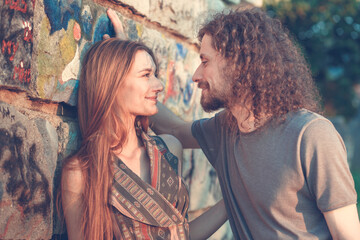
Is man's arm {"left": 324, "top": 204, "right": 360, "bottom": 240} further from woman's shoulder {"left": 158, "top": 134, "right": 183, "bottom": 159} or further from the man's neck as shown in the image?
woman's shoulder {"left": 158, "top": 134, "right": 183, "bottom": 159}

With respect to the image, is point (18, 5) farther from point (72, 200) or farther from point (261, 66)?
point (261, 66)

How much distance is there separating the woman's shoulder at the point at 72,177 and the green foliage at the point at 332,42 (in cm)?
941

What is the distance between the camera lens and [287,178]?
2041 millimetres

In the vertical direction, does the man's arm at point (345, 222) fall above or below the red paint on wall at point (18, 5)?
below

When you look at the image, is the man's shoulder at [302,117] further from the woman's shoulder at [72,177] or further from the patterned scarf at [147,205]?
the woman's shoulder at [72,177]

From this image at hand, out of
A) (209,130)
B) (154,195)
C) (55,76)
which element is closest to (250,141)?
(209,130)

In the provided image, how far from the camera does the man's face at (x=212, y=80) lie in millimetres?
2359

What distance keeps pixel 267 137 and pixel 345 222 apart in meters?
0.52

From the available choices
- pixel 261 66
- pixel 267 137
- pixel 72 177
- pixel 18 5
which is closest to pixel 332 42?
pixel 261 66

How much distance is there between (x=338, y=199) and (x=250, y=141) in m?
0.52

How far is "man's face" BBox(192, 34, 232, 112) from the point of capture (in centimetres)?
236

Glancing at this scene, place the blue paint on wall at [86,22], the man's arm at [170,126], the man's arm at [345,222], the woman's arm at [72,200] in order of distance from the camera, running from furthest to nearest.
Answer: the man's arm at [170,126], the blue paint on wall at [86,22], the woman's arm at [72,200], the man's arm at [345,222]

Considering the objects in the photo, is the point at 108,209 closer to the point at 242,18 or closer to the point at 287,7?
the point at 242,18

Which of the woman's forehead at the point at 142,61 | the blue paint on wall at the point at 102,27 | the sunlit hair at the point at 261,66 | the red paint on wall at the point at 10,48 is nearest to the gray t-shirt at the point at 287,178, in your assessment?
the sunlit hair at the point at 261,66
